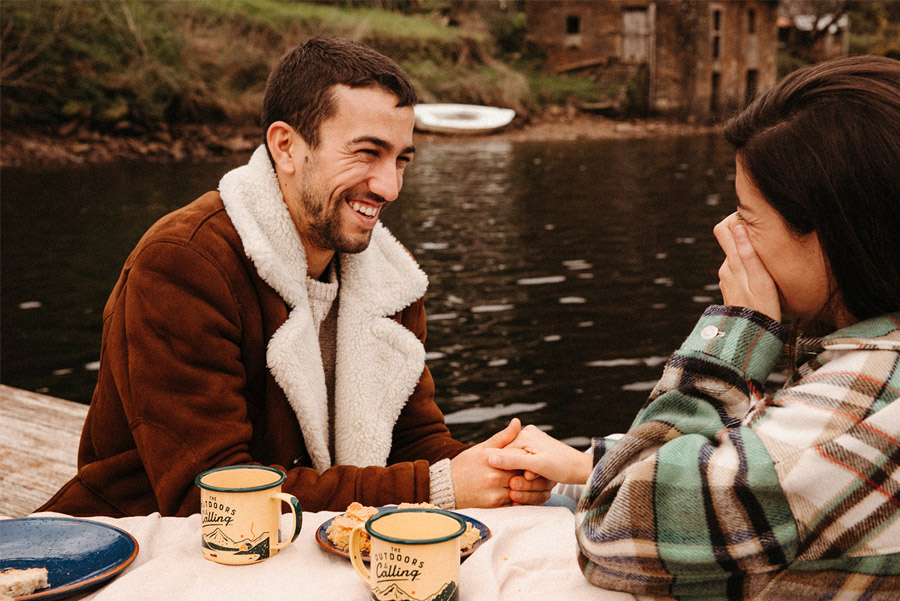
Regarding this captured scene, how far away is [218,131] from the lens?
2680 centimetres

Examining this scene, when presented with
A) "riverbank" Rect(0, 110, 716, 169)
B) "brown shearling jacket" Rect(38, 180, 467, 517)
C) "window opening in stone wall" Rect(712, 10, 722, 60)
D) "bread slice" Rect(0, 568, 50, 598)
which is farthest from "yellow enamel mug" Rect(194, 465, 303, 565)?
"window opening in stone wall" Rect(712, 10, 722, 60)

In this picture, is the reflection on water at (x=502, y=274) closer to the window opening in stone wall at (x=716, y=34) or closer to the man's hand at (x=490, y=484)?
the man's hand at (x=490, y=484)

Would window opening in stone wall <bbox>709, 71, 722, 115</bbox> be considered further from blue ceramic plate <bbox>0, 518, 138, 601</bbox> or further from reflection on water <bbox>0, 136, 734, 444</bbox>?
blue ceramic plate <bbox>0, 518, 138, 601</bbox>

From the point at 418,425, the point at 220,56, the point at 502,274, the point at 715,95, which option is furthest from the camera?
the point at 715,95

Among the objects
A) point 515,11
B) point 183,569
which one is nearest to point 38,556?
point 183,569

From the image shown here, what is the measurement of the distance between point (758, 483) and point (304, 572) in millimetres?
820

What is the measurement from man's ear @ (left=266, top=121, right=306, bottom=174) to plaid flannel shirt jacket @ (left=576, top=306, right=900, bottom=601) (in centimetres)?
147

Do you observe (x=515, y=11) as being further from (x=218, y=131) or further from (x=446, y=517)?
(x=446, y=517)

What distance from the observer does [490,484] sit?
228cm

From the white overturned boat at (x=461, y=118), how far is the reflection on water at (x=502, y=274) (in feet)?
39.6

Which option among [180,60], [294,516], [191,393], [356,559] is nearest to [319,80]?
[191,393]

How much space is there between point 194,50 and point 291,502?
30.8m

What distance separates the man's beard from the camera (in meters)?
2.62

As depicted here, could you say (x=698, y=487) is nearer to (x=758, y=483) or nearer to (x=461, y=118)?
(x=758, y=483)
